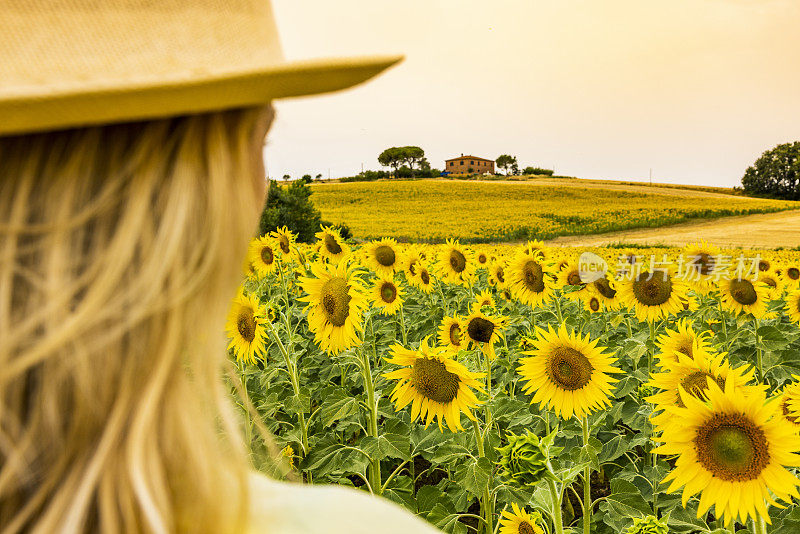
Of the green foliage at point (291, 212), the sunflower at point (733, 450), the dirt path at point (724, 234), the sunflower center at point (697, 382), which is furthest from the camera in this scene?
the dirt path at point (724, 234)

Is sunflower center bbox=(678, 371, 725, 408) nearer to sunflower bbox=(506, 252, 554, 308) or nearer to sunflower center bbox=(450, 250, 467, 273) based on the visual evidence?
sunflower bbox=(506, 252, 554, 308)

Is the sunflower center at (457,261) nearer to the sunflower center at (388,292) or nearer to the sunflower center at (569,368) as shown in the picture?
the sunflower center at (388,292)

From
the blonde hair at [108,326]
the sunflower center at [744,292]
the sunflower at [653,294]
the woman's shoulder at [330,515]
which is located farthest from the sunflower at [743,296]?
the blonde hair at [108,326]

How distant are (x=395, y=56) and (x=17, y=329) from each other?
0.55 m

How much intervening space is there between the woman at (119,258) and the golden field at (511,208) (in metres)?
22.4

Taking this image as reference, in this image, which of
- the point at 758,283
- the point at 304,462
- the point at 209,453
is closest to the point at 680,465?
the point at 209,453

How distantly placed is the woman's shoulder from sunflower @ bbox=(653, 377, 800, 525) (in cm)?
118

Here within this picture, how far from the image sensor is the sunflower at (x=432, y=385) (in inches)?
100

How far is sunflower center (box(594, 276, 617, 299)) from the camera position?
4418mm

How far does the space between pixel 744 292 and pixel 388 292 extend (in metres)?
2.57

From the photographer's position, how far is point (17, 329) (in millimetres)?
663

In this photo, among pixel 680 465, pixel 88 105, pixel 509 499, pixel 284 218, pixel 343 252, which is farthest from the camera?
pixel 284 218

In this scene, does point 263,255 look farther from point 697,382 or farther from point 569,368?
point 697,382

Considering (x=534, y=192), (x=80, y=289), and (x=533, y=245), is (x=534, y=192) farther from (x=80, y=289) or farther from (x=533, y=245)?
(x=80, y=289)
